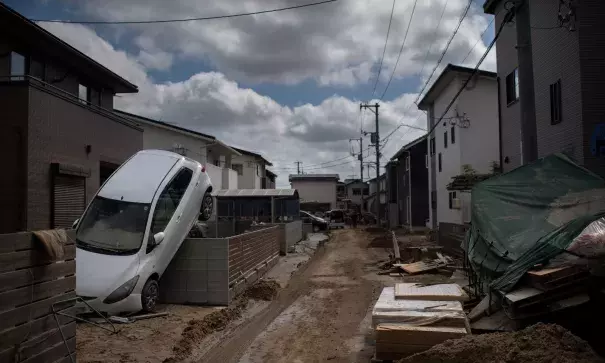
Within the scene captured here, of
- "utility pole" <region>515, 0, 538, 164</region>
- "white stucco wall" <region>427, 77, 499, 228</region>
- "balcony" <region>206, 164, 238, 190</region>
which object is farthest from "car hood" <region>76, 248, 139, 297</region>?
"balcony" <region>206, 164, 238, 190</region>

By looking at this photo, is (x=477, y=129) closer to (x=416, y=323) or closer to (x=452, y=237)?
(x=452, y=237)

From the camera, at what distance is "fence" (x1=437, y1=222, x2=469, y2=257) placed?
55.6 ft

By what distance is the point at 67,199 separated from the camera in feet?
46.6

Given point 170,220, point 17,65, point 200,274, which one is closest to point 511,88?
point 200,274

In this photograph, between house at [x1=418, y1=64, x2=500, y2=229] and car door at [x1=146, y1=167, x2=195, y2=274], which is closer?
car door at [x1=146, y1=167, x2=195, y2=274]

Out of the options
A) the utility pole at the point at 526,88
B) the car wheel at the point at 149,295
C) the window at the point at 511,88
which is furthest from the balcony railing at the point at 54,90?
the window at the point at 511,88

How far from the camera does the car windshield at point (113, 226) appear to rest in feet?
30.0

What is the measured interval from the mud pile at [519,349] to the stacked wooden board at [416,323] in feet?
1.17

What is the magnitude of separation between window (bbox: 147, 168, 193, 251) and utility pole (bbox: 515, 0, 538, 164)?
7.24 meters

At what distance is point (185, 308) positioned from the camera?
31.8 feet

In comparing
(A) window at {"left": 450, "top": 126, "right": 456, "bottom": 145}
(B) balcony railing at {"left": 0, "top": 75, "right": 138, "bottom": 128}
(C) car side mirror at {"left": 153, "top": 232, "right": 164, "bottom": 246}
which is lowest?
(C) car side mirror at {"left": 153, "top": 232, "right": 164, "bottom": 246}

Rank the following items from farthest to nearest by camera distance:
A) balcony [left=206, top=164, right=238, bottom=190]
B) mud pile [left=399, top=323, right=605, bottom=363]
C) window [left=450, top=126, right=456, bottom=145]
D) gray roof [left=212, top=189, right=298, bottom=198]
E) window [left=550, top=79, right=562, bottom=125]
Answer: balcony [left=206, top=164, right=238, bottom=190] < window [left=450, top=126, right=456, bottom=145] < gray roof [left=212, top=189, right=298, bottom=198] < window [left=550, top=79, right=562, bottom=125] < mud pile [left=399, top=323, right=605, bottom=363]

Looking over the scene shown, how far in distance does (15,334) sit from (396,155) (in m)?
42.2

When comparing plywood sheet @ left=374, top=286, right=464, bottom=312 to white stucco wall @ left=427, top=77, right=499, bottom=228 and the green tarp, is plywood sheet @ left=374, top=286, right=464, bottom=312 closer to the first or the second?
the green tarp
